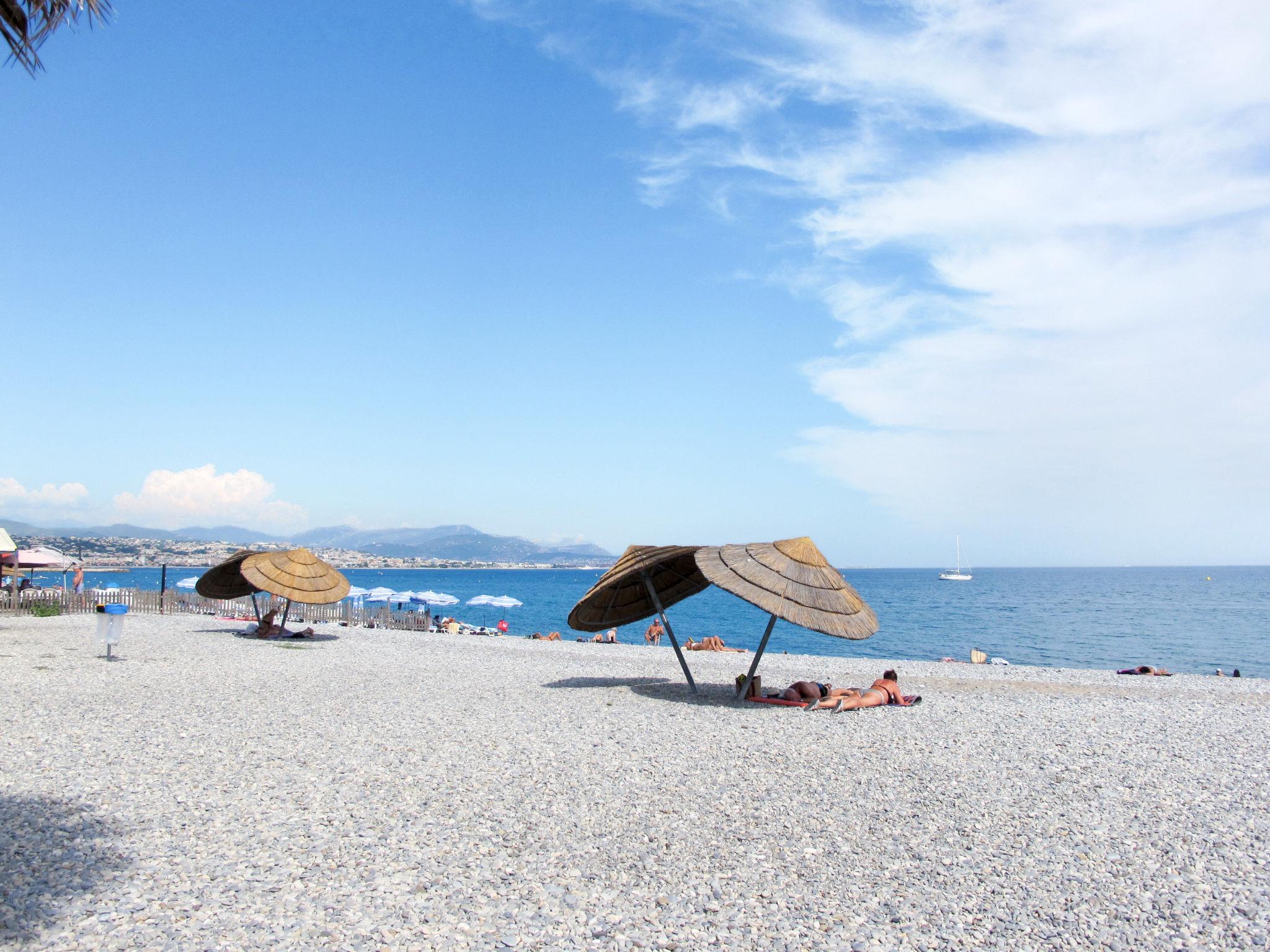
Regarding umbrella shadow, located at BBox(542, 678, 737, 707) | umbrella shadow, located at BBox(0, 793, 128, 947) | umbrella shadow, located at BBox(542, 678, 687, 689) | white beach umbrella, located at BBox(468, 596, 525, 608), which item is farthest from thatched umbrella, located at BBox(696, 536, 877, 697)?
white beach umbrella, located at BBox(468, 596, 525, 608)

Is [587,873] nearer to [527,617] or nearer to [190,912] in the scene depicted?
[190,912]

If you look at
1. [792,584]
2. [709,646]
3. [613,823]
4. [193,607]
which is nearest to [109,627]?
[792,584]

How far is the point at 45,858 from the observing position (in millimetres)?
5395

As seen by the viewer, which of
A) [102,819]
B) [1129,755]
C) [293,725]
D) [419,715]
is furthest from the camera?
[419,715]

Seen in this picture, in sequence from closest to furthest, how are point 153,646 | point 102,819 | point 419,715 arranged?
point 102,819
point 419,715
point 153,646

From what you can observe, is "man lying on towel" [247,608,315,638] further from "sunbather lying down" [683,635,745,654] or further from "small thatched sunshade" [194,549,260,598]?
"sunbather lying down" [683,635,745,654]

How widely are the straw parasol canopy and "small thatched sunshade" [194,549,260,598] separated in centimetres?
1280

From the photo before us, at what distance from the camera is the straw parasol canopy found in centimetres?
1273

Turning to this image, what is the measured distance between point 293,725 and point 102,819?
3.88 m

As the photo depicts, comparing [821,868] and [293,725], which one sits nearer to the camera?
[821,868]

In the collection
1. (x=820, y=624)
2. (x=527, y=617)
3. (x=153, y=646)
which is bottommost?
(x=527, y=617)

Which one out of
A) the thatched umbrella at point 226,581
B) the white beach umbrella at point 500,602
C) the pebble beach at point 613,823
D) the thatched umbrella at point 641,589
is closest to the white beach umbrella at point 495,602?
the white beach umbrella at point 500,602

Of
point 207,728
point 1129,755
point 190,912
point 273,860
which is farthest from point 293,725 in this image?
point 1129,755

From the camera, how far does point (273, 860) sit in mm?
5562
